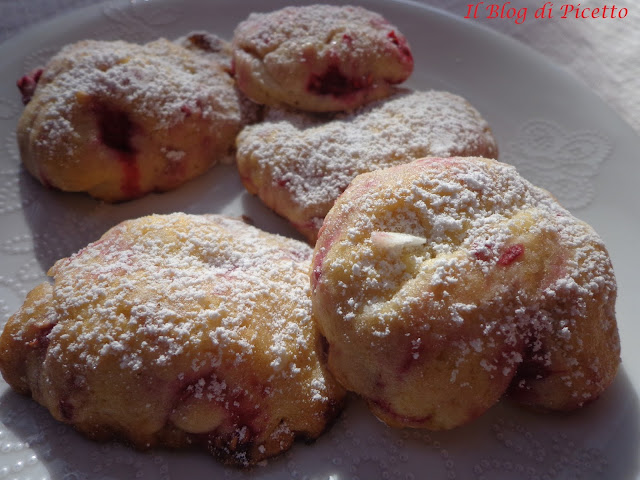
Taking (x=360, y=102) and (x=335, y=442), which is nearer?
(x=335, y=442)

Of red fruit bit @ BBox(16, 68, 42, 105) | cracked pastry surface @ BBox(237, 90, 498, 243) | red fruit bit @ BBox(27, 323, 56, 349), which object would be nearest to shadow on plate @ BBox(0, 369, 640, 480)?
red fruit bit @ BBox(27, 323, 56, 349)

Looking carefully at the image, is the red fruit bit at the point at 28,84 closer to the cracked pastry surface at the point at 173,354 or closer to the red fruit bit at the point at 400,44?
the cracked pastry surface at the point at 173,354

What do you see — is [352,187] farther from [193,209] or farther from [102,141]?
[102,141]

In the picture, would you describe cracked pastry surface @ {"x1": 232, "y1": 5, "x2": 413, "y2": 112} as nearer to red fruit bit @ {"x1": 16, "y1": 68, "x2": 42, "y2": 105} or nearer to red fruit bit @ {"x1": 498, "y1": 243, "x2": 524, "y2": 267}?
red fruit bit @ {"x1": 16, "y1": 68, "x2": 42, "y2": 105}

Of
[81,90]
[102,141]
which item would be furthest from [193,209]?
[81,90]

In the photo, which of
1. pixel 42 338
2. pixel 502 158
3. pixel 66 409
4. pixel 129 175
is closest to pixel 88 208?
pixel 129 175

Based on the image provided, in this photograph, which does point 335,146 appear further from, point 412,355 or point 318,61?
point 412,355

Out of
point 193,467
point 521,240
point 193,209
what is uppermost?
point 521,240

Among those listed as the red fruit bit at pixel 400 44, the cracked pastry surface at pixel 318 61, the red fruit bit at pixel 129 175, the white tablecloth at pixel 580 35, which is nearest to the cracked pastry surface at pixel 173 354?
the red fruit bit at pixel 129 175
